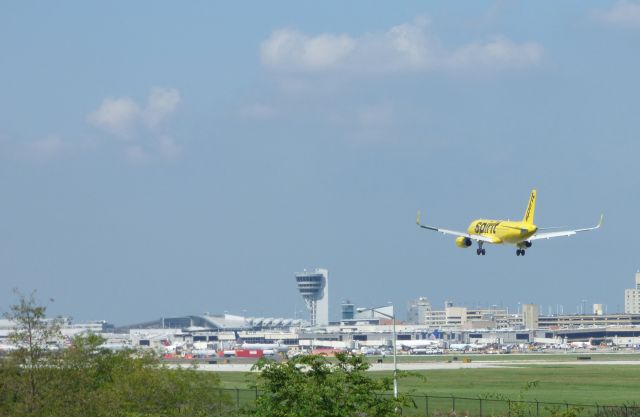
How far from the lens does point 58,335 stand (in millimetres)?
64625

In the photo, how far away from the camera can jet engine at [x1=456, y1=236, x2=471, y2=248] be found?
483 feet

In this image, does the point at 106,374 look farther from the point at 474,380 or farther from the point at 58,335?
the point at 474,380

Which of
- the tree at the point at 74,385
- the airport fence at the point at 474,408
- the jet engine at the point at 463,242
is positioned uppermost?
the jet engine at the point at 463,242

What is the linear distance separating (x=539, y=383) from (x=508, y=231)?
1010 inches

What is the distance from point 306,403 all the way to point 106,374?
35977 millimetres

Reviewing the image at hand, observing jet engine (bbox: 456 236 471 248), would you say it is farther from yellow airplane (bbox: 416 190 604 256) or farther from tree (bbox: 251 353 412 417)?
tree (bbox: 251 353 412 417)

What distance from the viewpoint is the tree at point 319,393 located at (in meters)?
47.9

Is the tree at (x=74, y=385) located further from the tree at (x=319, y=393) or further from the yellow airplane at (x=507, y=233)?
the yellow airplane at (x=507, y=233)

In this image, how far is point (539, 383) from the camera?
118 meters

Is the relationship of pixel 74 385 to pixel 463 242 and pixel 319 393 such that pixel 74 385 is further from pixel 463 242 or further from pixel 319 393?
pixel 463 242

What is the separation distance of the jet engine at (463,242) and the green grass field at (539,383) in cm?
1513

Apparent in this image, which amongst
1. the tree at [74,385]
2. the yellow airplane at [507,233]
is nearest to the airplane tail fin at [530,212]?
the yellow airplane at [507,233]

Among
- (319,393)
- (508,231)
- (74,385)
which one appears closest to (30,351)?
(74,385)

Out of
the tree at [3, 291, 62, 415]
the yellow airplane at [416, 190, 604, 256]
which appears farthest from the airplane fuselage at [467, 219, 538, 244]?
the tree at [3, 291, 62, 415]
